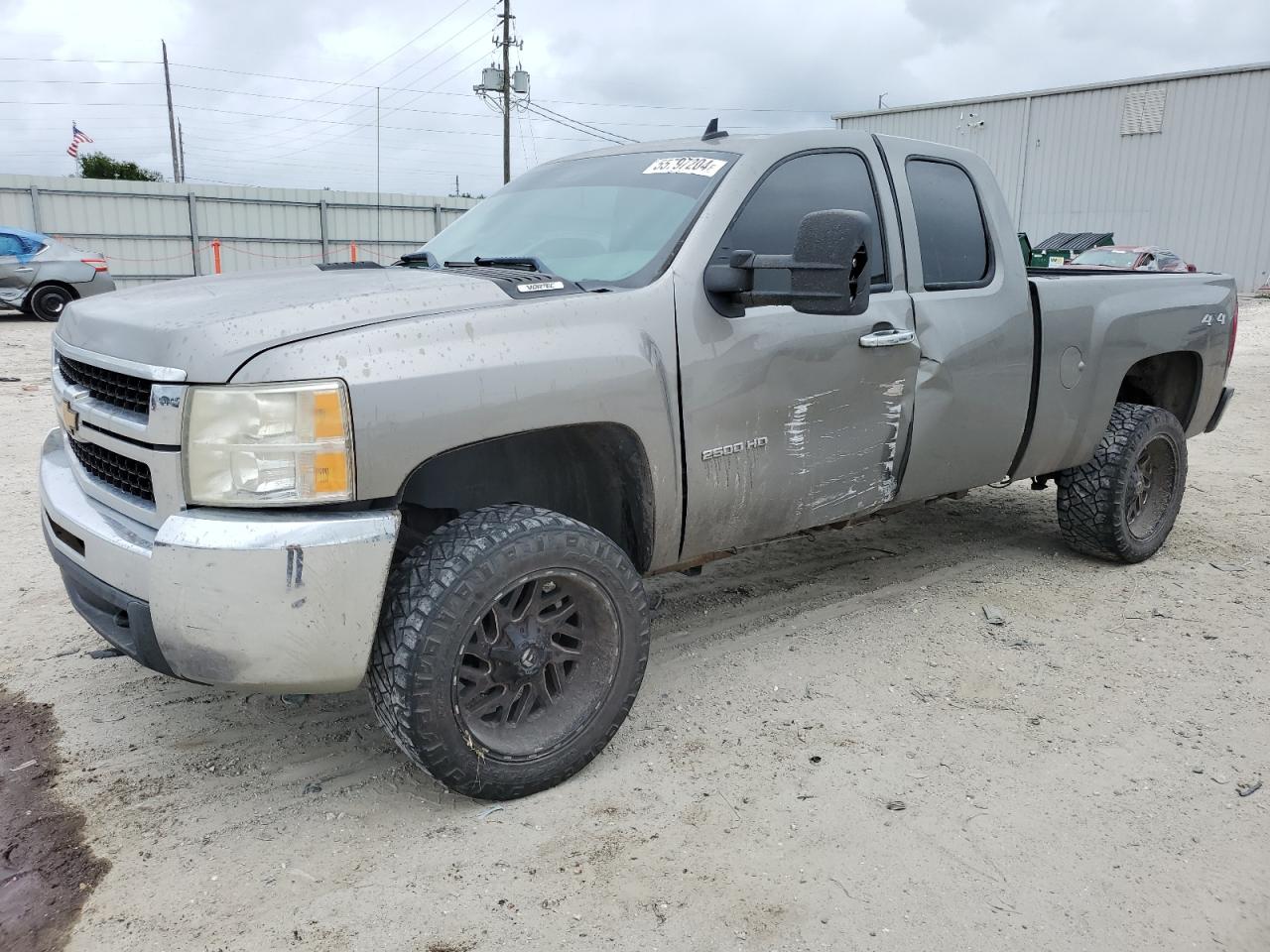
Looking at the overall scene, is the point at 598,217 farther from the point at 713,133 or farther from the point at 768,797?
the point at 768,797

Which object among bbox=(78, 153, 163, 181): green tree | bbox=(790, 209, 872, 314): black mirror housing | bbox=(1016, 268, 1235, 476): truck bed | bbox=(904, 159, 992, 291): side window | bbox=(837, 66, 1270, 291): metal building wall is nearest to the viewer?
bbox=(790, 209, 872, 314): black mirror housing

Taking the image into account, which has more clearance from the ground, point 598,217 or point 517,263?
point 598,217

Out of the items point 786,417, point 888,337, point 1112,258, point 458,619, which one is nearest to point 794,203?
point 888,337

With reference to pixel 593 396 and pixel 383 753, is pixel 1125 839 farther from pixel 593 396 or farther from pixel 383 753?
pixel 383 753

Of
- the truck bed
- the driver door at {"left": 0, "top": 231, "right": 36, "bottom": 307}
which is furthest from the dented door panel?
the driver door at {"left": 0, "top": 231, "right": 36, "bottom": 307}

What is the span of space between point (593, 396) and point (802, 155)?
1.39 meters

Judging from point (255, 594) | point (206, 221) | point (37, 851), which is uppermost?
point (206, 221)

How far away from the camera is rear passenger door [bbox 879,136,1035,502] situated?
12.5 ft

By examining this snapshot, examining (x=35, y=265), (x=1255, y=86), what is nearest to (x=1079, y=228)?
(x=1255, y=86)

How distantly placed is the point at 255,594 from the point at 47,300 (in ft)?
49.0

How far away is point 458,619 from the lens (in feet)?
8.46

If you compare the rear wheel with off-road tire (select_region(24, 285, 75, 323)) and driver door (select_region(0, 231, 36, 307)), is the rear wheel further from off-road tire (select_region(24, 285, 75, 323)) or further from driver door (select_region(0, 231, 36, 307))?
driver door (select_region(0, 231, 36, 307))

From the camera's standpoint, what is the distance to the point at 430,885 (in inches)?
97.8

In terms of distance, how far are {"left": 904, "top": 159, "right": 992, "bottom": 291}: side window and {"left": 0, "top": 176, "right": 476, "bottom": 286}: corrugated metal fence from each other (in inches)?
791
